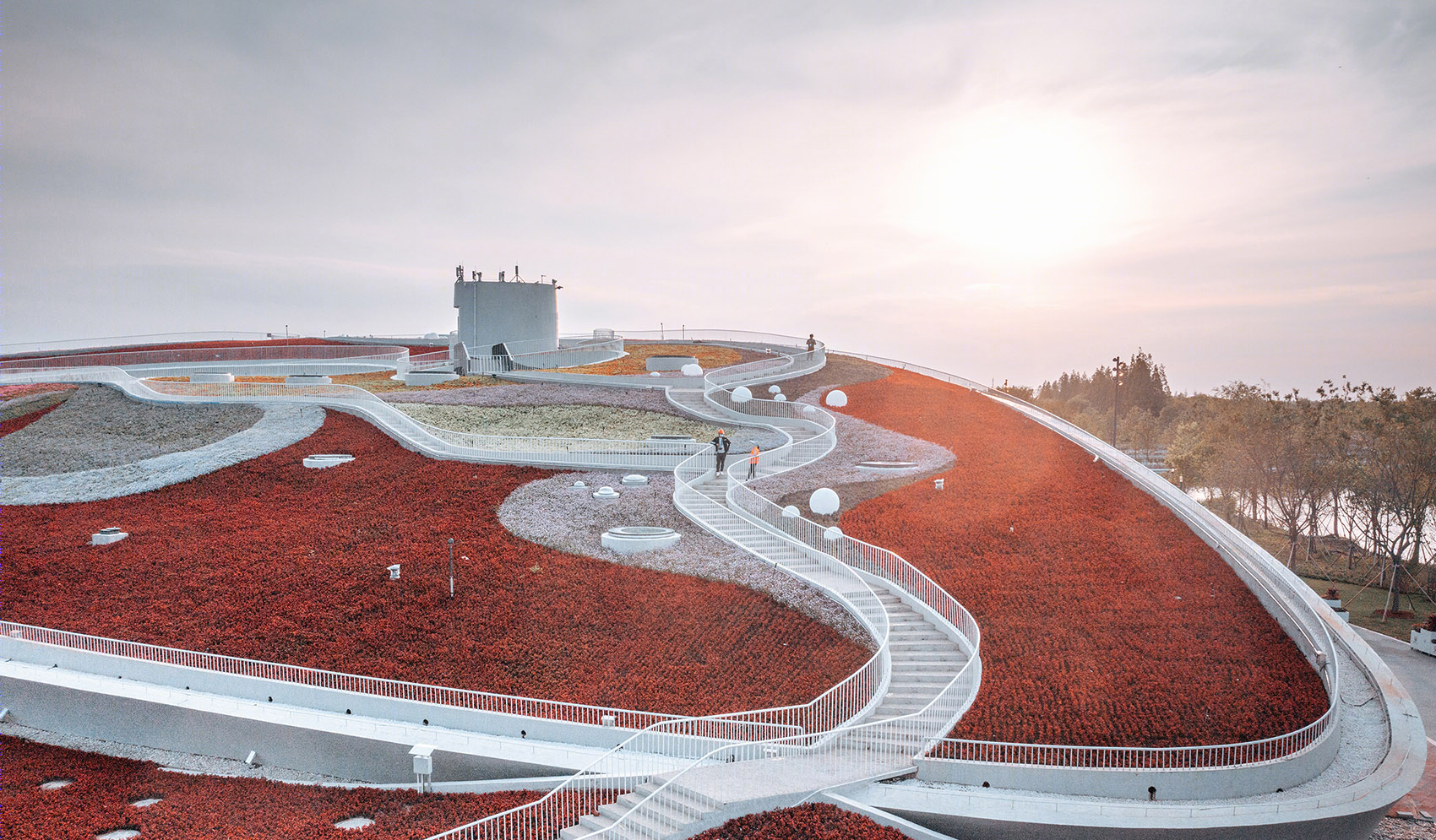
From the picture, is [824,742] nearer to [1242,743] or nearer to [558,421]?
[1242,743]

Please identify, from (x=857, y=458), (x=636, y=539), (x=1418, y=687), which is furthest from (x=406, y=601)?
(x=1418, y=687)

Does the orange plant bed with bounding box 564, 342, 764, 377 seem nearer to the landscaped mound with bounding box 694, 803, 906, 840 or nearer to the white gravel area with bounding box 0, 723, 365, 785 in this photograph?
the white gravel area with bounding box 0, 723, 365, 785

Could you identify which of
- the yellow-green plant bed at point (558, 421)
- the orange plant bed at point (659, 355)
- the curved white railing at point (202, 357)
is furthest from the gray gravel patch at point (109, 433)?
the orange plant bed at point (659, 355)

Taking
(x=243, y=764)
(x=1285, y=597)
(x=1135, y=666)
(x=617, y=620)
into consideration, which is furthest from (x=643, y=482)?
(x=1285, y=597)

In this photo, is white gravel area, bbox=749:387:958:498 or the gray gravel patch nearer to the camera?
white gravel area, bbox=749:387:958:498

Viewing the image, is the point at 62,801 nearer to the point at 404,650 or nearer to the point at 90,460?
the point at 404,650

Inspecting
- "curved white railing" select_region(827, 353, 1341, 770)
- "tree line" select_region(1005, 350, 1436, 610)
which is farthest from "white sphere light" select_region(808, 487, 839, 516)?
"tree line" select_region(1005, 350, 1436, 610)
